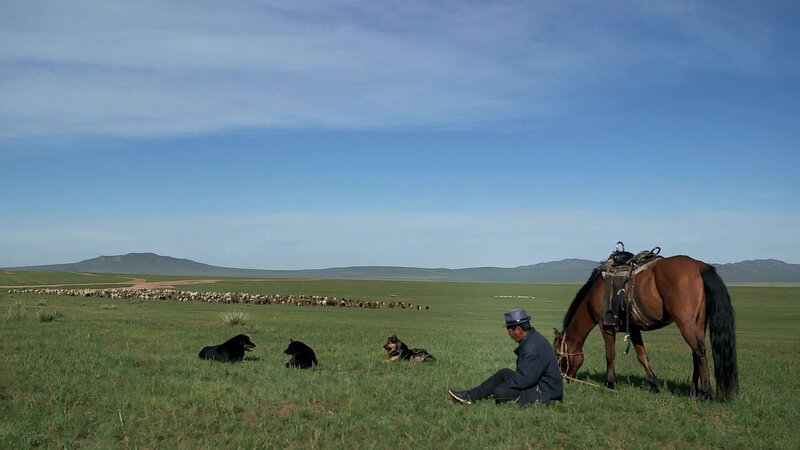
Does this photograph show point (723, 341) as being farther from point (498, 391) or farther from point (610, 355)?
point (498, 391)

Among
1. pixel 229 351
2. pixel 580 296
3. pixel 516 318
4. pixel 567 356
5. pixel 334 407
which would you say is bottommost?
pixel 334 407

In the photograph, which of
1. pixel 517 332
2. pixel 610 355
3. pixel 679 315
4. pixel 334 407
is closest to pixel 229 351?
pixel 334 407

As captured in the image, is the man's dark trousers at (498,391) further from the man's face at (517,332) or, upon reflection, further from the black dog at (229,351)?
the black dog at (229,351)

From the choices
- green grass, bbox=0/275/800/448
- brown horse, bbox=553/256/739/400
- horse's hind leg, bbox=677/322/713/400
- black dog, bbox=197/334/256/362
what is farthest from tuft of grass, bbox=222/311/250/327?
horse's hind leg, bbox=677/322/713/400

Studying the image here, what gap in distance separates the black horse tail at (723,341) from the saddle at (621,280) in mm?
1604

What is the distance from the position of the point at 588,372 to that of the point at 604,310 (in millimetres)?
3125

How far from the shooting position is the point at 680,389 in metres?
13.7

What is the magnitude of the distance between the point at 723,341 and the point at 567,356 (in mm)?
3303

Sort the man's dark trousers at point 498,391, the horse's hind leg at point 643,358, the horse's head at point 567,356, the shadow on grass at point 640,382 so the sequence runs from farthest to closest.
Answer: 1. the horse's head at point 567,356
2. the shadow on grass at point 640,382
3. the horse's hind leg at point 643,358
4. the man's dark trousers at point 498,391

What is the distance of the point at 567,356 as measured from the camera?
1407cm

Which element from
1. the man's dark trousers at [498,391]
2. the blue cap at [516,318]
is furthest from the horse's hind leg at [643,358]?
the blue cap at [516,318]

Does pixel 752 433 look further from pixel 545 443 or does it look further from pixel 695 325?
pixel 545 443

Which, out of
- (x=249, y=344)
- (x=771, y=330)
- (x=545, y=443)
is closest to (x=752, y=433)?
(x=545, y=443)

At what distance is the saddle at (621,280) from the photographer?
13.3 m
